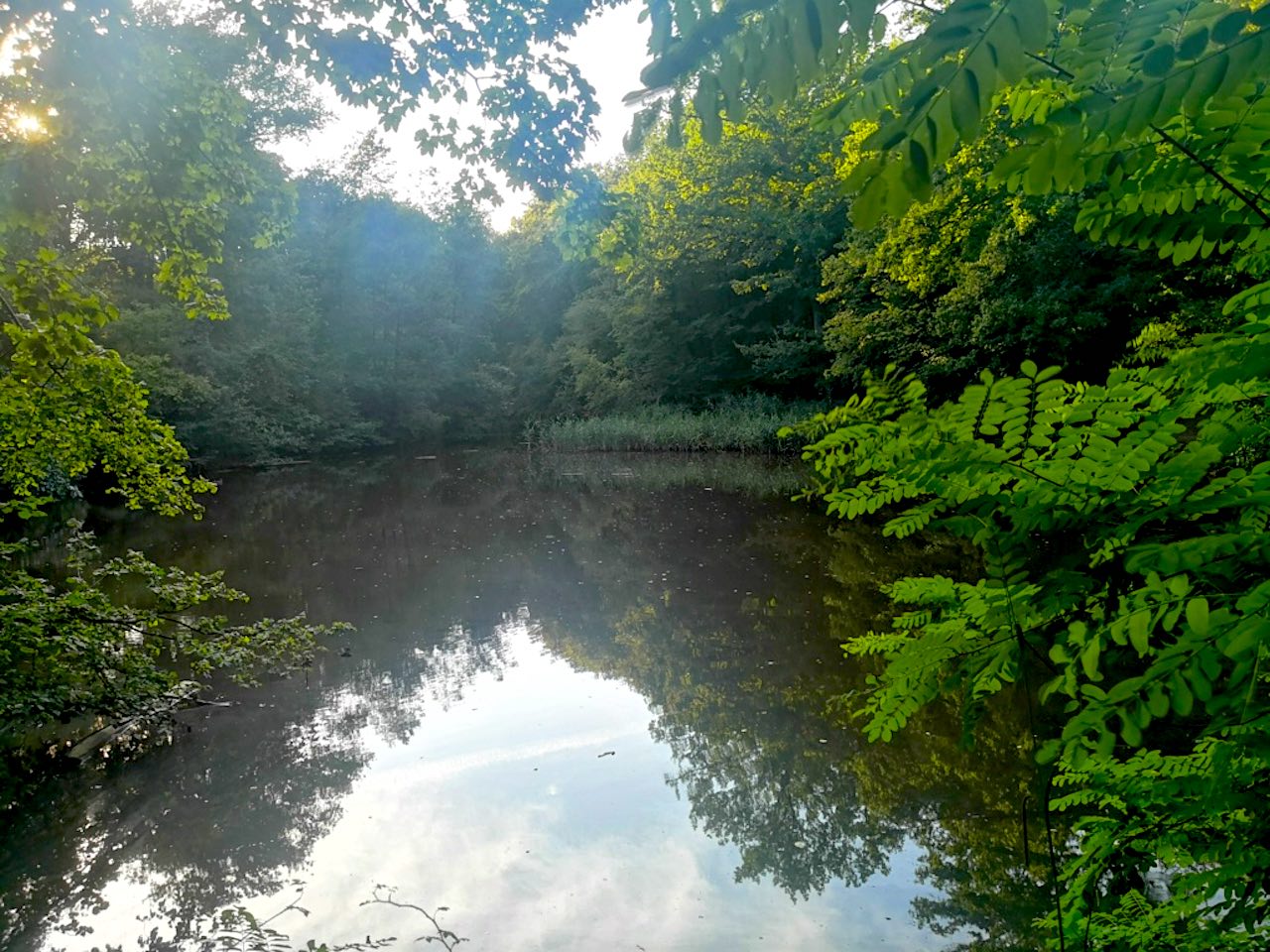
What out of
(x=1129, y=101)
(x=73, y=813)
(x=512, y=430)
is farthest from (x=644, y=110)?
(x=512, y=430)

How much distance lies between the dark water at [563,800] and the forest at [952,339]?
1.15ft

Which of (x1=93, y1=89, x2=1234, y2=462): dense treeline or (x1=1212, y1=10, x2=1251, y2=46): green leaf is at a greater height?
(x1=93, y1=89, x2=1234, y2=462): dense treeline

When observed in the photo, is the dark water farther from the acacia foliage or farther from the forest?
the acacia foliage

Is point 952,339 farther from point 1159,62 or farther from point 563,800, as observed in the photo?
point 1159,62

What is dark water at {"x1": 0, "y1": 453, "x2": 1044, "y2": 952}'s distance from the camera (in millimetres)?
3787

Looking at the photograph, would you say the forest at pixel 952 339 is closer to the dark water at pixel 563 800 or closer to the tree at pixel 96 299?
the tree at pixel 96 299

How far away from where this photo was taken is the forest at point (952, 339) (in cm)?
113

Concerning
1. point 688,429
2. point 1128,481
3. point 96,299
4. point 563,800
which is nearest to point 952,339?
point 688,429

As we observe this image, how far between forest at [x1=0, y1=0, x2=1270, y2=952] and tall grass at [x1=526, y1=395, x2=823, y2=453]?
7827 millimetres

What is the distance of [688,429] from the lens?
26750 millimetres

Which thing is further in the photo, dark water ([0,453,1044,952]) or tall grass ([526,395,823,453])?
tall grass ([526,395,823,453])

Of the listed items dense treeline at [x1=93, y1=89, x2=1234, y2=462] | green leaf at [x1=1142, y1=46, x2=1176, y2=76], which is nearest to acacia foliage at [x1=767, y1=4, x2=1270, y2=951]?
green leaf at [x1=1142, y1=46, x2=1176, y2=76]

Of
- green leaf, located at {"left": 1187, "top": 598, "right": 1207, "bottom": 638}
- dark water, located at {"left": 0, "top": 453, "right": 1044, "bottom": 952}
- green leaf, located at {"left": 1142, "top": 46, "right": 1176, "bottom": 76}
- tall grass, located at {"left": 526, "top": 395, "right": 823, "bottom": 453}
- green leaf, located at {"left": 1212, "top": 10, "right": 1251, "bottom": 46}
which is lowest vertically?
dark water, located at {"left": 0, "top": 453, "right": 1044, "bottom": 952}

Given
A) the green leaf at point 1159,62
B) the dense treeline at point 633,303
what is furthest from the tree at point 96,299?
the green leaf at point 1159,62
